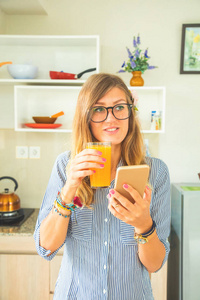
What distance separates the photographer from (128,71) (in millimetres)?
2326

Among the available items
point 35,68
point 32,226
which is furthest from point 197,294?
point 35,68

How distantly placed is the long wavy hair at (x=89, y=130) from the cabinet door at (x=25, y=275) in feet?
3.92

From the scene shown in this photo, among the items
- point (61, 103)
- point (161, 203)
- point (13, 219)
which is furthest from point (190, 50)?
point (13, 219)

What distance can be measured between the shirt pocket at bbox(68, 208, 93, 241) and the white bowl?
1.52 meters

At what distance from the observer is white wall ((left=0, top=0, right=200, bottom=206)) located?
2.50m

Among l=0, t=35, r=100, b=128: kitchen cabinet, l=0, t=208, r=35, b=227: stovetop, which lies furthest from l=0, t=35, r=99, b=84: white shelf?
l=0, t=208, r=35, b=227: stovetop

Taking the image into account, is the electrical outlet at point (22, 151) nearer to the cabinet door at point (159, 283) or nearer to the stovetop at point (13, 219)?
the stovetop at point (13, 219)

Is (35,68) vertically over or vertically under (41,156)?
over

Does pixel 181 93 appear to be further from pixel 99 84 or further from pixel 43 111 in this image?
pixel 99 84

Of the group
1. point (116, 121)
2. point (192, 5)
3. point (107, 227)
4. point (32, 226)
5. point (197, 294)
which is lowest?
point (197, 294)

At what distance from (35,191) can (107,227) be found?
5.42 feet

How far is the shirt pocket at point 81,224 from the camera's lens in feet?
3.67

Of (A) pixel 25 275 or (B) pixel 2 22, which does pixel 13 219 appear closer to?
(A) pixel 25 275

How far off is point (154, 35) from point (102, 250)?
2.01 meters
